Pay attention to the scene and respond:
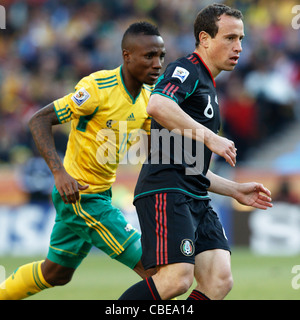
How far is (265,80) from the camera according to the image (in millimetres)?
15289

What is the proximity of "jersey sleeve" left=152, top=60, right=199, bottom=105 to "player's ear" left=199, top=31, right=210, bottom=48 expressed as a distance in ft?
1.10

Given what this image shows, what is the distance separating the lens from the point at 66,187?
5121 mm

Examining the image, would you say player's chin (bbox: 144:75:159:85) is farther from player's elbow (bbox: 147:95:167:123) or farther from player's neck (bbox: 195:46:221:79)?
player's elbow (bbox: 147:95:167:123)

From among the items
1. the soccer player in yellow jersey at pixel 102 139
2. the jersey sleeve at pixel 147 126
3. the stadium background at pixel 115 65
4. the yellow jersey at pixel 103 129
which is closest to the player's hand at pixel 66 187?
the soccer player in yellow jersey at pixel 102 139

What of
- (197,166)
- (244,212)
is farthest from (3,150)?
(197,166)

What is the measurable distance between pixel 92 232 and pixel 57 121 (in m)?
0.97

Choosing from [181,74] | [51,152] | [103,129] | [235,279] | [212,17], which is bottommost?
[235,279]

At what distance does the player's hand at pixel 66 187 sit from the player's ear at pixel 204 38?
4.62 ft

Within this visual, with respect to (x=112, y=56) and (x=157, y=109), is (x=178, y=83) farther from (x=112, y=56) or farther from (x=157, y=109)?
(x=112, y=56)

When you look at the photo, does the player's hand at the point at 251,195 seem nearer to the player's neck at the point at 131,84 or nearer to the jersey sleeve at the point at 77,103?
the player's neck at the point at 131,84

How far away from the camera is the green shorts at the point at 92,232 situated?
5598 mm

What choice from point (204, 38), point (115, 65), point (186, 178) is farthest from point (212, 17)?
point (115, 65)
